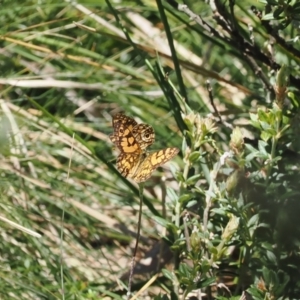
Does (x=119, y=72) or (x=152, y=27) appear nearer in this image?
(x=119, y=72)

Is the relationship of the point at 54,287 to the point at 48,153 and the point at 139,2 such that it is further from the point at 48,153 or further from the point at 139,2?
the point at 139,2

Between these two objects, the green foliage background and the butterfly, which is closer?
the butterfly

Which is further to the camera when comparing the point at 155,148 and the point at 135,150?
the point at 155,148

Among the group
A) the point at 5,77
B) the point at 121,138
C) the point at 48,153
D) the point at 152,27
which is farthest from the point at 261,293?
the point at 152,27

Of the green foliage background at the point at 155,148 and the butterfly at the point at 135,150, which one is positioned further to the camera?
the green foliage background at the point at 155,148
